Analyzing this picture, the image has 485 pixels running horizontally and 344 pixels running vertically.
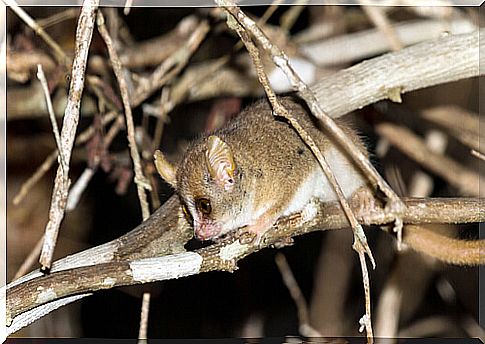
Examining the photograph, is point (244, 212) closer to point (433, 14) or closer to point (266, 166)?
point (266, 166)

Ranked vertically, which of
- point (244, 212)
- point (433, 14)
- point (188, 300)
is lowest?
point (188, 300)

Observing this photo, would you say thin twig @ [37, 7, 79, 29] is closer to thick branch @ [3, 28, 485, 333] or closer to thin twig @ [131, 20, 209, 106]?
thin twig @ [131, 20, 209, 106]

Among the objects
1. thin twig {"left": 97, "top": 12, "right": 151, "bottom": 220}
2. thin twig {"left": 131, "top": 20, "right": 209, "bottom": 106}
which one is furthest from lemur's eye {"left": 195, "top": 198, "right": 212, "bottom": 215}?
thin twig {"left": 131, "top": 20, "right": 209, "bottom": 106}

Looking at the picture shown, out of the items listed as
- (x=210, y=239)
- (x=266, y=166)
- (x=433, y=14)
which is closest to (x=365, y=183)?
(x=266, y=166)

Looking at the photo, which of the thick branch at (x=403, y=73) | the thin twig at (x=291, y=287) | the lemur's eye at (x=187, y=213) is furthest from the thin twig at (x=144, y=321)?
the thick branch at (x=403, y=73)

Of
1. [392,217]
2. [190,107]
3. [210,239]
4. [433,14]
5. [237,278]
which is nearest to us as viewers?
[392,217]

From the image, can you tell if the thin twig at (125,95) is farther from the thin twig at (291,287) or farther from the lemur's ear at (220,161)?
the thin twig at (291,287)

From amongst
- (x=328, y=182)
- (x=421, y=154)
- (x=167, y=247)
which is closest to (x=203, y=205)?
(x=167, y=247)
